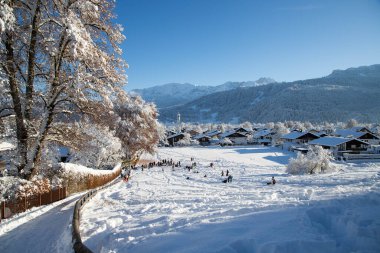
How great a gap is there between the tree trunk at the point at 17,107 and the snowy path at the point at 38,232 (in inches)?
85.5

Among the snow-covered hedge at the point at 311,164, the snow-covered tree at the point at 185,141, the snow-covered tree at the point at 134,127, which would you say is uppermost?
the snow-covered tree at the point at 134,127

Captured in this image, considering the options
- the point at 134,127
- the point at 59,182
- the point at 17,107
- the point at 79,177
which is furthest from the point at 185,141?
the point at 17,107

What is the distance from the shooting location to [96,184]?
80.8 ft

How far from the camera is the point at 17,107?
33.8ft

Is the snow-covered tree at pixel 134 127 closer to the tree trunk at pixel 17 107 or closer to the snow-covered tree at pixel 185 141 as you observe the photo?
the tree trunk at pixel 17 107

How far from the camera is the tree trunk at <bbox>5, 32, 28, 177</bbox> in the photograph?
9.50m

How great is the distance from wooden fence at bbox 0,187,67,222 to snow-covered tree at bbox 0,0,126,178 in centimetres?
122

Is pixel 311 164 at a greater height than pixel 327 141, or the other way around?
pixel 327 141

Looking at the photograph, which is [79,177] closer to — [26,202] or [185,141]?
[26,202]

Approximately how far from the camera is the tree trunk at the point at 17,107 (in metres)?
9.50

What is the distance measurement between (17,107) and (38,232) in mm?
4876

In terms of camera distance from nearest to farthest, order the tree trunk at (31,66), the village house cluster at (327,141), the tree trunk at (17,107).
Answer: the tree trunk at (17,107) → the tree trunk at (31,66) → the village house cluster at (327,141)

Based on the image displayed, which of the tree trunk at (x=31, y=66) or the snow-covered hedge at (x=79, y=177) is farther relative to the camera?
the snow-covered hedge at (x=79, y=177)

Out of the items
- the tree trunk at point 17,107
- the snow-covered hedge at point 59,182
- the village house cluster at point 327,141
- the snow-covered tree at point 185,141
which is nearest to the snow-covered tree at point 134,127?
the snow-covered hedge at point 59,182
